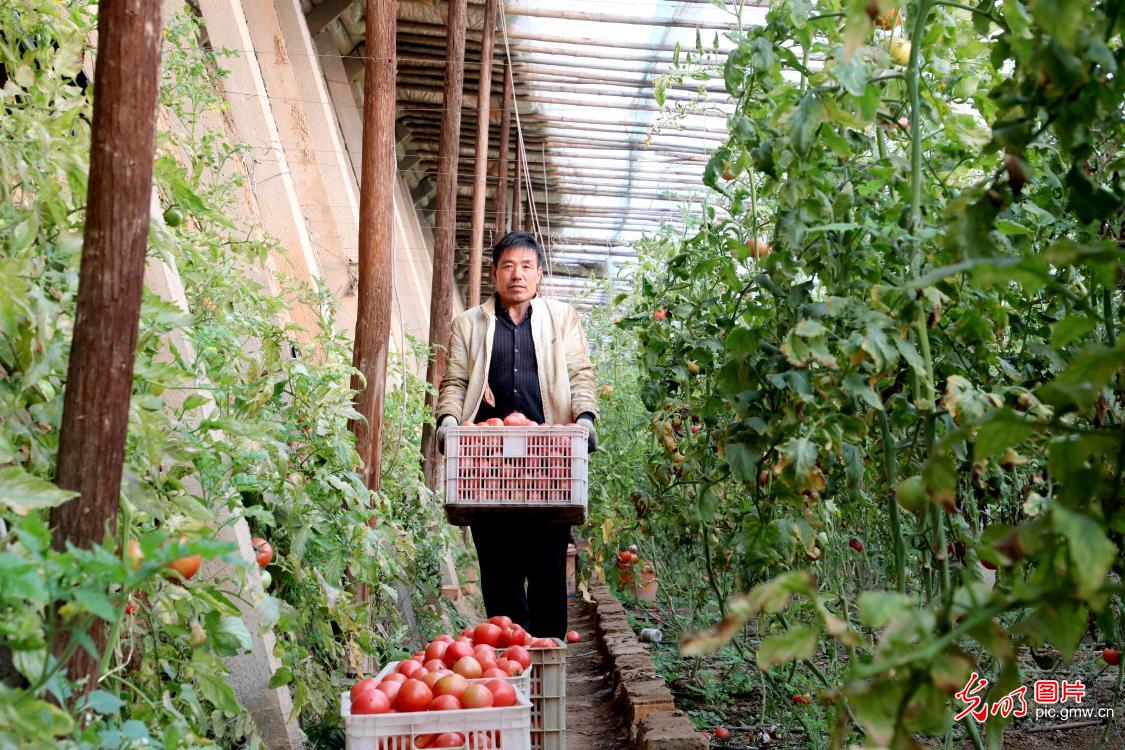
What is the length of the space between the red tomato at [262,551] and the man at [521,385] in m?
1.09

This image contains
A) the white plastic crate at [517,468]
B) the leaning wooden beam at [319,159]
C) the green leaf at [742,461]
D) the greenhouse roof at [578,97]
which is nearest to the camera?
the green leaf at [742,461]

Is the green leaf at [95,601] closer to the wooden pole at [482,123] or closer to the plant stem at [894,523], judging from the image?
the plant stem at [894,523]

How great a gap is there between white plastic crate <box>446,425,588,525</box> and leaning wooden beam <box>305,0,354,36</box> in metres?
9.80

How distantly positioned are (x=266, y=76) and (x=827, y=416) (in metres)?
8.19

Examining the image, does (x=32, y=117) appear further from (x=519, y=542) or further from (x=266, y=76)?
(x=266, y=76)

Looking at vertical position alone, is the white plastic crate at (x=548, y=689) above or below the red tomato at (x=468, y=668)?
below

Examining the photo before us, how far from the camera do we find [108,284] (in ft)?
5.39

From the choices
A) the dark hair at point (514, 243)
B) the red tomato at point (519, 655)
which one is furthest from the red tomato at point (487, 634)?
the dark hair at point (514, 243)

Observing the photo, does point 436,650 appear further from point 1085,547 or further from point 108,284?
point 1085,547

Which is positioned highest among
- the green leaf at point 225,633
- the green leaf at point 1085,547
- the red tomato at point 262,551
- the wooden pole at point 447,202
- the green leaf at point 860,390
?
the wooden pole at point 447,202

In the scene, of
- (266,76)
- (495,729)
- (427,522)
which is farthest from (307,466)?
(266,76)

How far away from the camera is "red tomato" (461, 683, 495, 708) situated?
2520 mm

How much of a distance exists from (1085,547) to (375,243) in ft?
13.1

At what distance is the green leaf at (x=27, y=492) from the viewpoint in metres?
1.50
